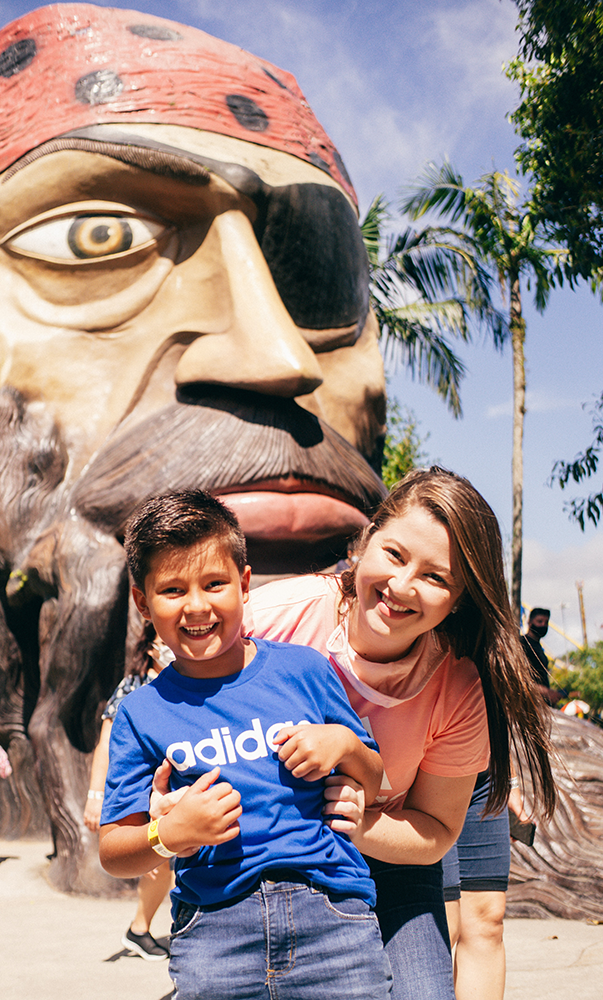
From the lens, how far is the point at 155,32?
4.55 metres

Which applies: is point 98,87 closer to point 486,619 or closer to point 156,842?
point 486,619

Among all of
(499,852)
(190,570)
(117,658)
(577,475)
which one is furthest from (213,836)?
(577,475)

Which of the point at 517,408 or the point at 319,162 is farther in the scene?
the point at 517,408

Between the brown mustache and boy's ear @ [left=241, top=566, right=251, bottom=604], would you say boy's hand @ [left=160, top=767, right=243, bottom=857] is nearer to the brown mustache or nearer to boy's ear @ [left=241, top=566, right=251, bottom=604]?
boy's ear @ [left=241, top=566, right=251, bottom=604]

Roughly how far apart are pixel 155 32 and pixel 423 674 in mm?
4112

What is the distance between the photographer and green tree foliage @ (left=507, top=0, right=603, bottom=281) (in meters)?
7.42

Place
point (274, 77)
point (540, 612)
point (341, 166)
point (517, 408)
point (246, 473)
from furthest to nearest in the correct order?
point (517, 408), point (540, 612), point (341, 166), point (274, 77), point (246, 473)

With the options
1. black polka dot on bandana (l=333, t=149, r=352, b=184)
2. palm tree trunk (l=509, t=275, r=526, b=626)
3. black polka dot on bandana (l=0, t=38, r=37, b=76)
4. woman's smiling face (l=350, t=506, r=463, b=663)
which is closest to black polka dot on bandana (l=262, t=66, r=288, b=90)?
black polka dot on bandana (l=333, t=149, r=352, b=184)

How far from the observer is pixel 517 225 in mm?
9406

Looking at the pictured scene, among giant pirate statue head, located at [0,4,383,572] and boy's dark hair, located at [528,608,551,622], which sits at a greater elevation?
giant pirate statue head, located at [0,4,383,572]

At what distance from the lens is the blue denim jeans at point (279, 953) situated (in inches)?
51.5

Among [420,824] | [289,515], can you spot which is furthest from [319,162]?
[420,824]

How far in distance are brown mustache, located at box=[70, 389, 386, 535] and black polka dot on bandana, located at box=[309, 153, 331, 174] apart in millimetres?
1381

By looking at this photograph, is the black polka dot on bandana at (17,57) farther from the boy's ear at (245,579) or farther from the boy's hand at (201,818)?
the boy's hand at (201,818)
